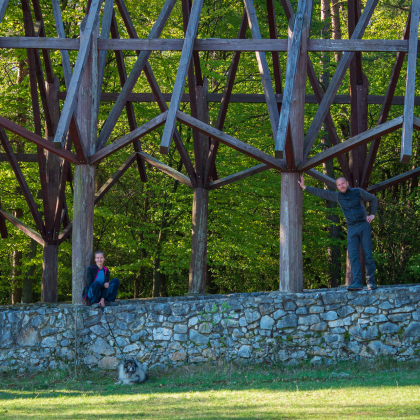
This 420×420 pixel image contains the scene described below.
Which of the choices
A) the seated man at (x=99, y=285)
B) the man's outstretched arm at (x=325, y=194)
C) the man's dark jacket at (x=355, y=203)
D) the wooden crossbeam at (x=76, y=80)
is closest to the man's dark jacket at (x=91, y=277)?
the seated man at (x=99, y=285)

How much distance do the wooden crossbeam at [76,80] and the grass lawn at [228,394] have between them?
10.7 ft

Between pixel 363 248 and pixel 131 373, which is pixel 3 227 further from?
pixel 363 248

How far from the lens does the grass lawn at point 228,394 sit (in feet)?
18.4

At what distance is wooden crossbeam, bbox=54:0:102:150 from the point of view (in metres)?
7.63

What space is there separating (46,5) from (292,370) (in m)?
13.5

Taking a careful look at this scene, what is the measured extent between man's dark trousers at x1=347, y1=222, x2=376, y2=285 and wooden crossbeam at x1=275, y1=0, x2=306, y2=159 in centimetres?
184

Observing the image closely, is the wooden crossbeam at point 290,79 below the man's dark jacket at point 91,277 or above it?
above

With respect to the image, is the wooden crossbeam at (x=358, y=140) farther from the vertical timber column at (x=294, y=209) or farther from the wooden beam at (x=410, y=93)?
the vertical timber column at (x=294, y=209)

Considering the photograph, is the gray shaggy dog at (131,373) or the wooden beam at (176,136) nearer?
the gray shaggy dog at (131,373)

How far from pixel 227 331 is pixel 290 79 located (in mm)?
3701

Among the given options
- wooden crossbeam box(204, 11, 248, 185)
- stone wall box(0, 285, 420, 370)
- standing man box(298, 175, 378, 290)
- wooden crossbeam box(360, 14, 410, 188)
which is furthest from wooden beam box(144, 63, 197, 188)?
stone wall box(0, 285, 420, 370)

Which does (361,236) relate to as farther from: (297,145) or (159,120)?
(159,120)

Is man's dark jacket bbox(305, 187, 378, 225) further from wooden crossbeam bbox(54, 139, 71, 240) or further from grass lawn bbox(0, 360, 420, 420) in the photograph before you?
wooden crossbeam bbox(54, 139, 71, 240)

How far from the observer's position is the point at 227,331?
8352 millimetres
